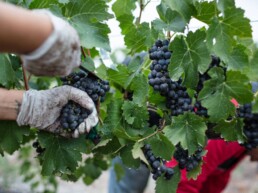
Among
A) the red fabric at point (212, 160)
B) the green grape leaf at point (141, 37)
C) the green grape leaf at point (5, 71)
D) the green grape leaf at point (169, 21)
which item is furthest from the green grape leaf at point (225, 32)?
the red fabric at point (212, 160)

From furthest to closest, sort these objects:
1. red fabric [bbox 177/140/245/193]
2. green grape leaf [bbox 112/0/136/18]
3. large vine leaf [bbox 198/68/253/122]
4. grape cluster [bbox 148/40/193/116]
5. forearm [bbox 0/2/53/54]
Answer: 1. red fabric [bbox 177/140/245/193]
2. green grape leaf [bbox 112/0/136/18]
3. grape cluster [bbox 148/40/193/116]
4. large vine leaf [bbox 198/68/253/122]
5. forearm [bbox 0/2/53/54]

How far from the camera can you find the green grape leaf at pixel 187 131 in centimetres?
129

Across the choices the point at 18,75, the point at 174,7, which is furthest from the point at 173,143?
the point at 18,75

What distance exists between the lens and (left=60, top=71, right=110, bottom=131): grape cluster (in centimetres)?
132

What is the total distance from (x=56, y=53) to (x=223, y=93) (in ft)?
1.71

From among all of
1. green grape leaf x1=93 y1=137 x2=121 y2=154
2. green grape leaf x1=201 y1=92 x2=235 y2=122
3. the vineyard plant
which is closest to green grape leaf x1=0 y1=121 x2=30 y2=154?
the vineyard plant

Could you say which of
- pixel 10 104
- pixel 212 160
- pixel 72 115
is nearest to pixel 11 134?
pixel 10 104

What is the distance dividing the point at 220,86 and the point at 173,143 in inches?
8.6

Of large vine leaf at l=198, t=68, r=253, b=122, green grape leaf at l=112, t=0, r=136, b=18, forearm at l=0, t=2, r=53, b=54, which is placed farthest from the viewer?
green grape leaf at l=112, t=0, r=136, b=18

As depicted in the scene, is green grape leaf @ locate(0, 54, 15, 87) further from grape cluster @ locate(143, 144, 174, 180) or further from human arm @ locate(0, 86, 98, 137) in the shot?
grape cluster @ locate(143, 144, 174, 180)

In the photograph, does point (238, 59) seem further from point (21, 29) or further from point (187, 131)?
point (21, 29)

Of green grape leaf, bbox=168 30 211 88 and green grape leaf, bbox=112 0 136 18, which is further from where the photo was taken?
green grape leaf, bbox=112 0 136 18

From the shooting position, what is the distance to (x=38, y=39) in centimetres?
87

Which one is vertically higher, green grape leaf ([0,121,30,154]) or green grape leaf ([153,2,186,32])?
green grape leaf ([153,2,186,32])
